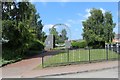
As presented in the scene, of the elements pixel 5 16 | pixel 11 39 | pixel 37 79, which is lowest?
pixel 37 79

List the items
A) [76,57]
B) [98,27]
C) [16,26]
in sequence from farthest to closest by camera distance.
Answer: [98,27], [16,26], [76,57]

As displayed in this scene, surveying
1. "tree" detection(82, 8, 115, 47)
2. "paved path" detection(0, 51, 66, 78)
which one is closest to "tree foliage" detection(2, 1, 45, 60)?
"paved path" detection(0, 51, 66, 78)

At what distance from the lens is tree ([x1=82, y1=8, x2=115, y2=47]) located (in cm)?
4906

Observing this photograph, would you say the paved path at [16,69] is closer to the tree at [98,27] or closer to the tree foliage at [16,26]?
the tree foliage at [16,26]

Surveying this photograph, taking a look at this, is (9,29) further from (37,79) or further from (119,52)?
(37,79)

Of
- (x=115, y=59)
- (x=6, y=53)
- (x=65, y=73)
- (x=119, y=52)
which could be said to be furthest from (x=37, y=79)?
(x=119, y=52)

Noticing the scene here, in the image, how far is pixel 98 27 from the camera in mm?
48750

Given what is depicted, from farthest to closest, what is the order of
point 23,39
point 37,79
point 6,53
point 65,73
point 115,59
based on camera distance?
1. point 23,39
2. point 6,53
3. point 115,59
4. point 65,73
5. point 37,79

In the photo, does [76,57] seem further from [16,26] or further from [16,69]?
[16,26]

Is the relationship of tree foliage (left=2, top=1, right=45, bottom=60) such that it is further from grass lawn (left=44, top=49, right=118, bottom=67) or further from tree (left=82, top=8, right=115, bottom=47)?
tree (left=82, top=8, right=115, bottom=47)

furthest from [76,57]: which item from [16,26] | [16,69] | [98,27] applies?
[98,27]

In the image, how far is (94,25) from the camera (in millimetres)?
49344

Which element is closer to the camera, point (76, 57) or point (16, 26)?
point (76, 57)

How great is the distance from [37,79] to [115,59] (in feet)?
31.9
